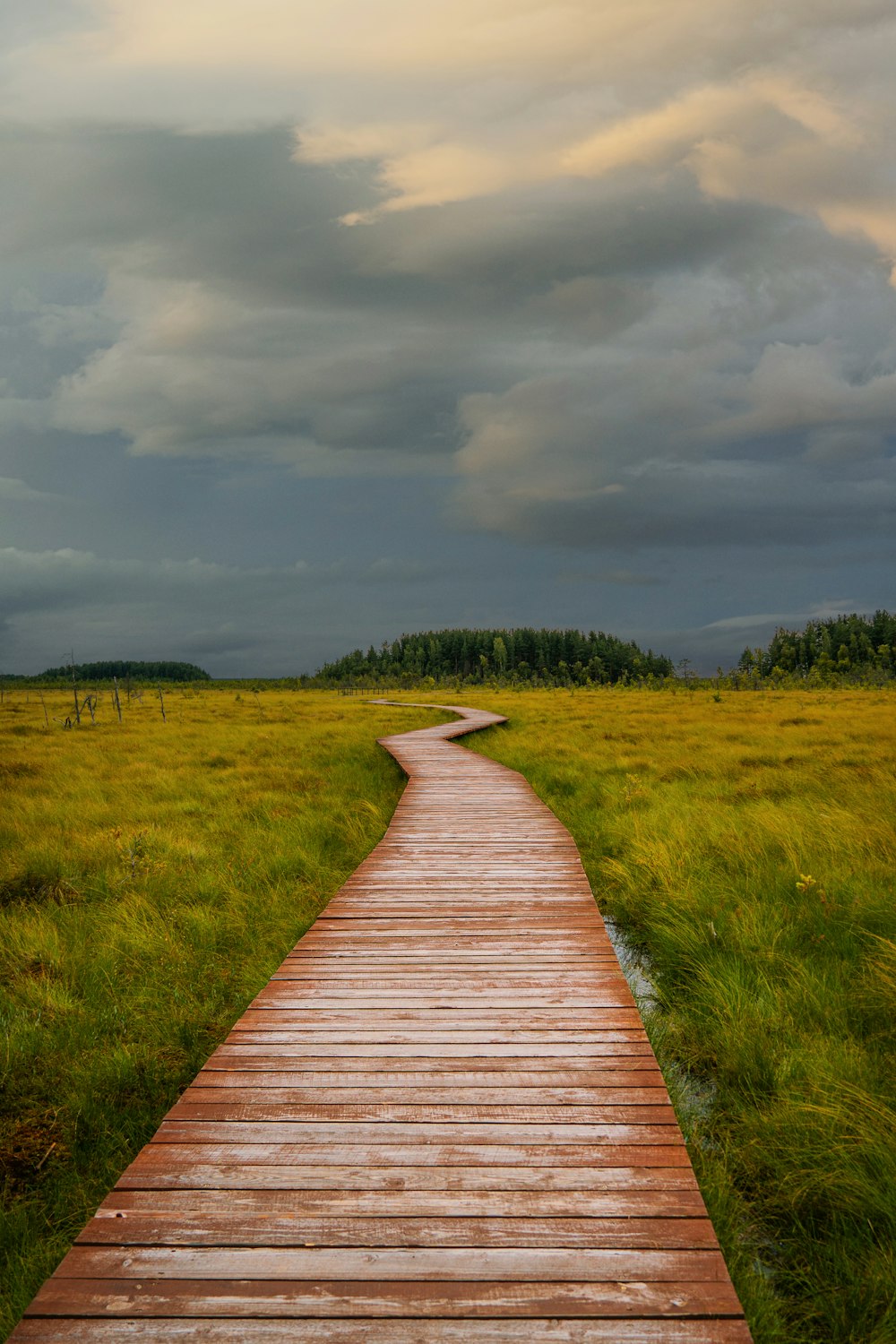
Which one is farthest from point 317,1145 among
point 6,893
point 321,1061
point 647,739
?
point 647,739

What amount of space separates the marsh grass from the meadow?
0.6 inches

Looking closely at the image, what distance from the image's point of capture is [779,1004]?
479cm

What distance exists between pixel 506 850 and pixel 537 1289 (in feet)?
18.2

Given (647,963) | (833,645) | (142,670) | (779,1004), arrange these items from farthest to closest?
(142,670) < (833,645) < (647,963) < (779,1004)

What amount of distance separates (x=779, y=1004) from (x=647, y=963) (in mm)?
1426

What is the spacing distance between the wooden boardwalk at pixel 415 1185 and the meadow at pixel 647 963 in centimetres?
72

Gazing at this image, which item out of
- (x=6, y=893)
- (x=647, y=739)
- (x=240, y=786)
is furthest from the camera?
(x=647, y=739)

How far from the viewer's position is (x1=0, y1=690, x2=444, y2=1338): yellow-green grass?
3.73 metres

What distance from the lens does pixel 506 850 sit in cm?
763

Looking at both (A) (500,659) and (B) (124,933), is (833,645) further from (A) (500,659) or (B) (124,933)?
(B) (124,933)

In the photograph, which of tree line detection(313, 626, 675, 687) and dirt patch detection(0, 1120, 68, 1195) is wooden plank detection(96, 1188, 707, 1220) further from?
tree line detection(313, 626, 675, 687)

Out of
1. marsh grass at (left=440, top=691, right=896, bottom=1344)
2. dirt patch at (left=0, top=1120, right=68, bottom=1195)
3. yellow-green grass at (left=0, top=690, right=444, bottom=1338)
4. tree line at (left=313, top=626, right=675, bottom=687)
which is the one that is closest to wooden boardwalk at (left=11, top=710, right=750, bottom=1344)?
marsh grass at (left=440, top=691, right=896, bottom=1344)

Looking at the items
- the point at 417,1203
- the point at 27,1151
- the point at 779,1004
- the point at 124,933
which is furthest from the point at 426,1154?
the point at 124,933

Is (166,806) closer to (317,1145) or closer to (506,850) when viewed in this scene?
(506,850)
